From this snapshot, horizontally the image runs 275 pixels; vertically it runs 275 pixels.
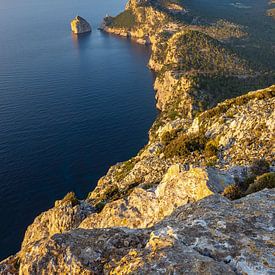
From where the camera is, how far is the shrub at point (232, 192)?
101 feet

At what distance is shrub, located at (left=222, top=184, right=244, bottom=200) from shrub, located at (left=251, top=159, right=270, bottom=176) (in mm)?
4548

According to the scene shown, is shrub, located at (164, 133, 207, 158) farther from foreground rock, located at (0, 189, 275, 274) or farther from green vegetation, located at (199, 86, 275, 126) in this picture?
foreground rock, located at (0, 189, 275, 274)

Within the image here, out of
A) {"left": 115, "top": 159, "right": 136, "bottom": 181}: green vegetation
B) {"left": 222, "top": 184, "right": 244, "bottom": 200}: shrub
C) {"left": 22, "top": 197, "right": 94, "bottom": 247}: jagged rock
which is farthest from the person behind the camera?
{"left": 115, "top": 159, "right": 136, "bottom": 181}: green vegetation

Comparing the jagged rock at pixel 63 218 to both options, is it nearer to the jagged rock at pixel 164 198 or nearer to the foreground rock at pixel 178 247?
the jagged rock at pixel 164 198

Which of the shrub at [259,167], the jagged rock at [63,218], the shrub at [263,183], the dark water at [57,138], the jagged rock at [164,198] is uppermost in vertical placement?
the shrub at [263,183]

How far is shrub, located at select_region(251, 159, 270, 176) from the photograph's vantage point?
118ft

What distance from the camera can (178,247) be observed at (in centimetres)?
1703

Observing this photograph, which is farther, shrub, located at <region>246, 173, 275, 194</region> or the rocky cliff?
shrub, located at <region>246, 173, 275, 194</region>

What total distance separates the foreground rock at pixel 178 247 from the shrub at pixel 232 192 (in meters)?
8.34

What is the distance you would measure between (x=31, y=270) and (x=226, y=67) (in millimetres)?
183577

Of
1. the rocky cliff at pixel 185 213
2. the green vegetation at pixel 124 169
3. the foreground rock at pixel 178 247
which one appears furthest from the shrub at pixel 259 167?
the green vegetation at pixel 124 169

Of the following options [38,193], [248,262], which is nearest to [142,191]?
[248,262]

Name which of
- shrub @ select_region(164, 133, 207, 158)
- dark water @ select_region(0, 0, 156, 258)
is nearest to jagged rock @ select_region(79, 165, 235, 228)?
shrub @ select_region(164, 133, 207, 158)

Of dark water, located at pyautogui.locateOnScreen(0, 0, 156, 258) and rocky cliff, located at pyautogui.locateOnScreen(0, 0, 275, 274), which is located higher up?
rocky cliff, located at pyautogui.locateOnScreen(0, 0, 275, 274)
